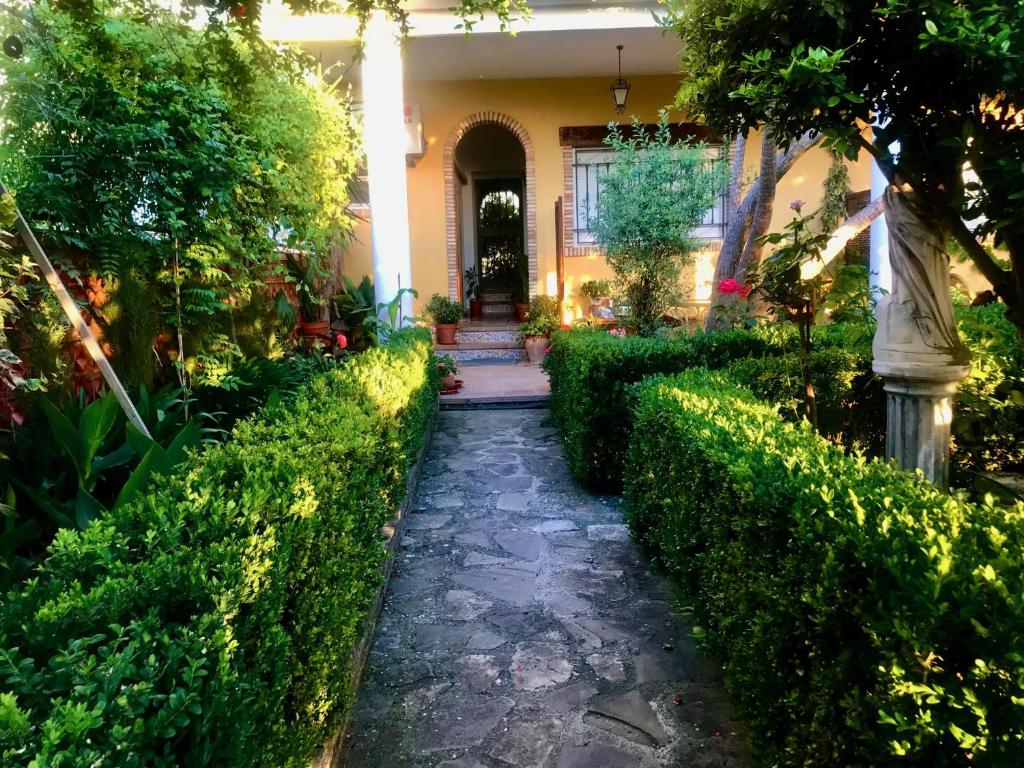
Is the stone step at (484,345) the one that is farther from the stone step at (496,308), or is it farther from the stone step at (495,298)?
the stone step at (495,298)

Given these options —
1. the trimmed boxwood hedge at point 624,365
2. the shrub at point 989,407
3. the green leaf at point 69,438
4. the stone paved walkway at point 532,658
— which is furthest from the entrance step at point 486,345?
the green leaf at point 69,438

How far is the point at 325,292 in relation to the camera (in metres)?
8.74

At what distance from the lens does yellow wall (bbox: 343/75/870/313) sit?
462 inches

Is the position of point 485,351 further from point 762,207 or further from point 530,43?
point 762,207

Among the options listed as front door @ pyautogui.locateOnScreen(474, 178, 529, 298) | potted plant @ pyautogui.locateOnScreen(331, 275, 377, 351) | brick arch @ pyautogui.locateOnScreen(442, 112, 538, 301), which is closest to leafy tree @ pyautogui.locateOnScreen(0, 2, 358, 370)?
potted plant @ pyautogui.locateOnScreen(331, 275, 377, 351)

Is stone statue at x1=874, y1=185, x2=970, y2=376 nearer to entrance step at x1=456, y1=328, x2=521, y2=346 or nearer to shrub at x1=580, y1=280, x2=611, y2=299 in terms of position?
shrub at x1=580, y1=280, x2=611, y2=299

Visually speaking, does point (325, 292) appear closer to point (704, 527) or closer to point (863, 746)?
point (704, 527)

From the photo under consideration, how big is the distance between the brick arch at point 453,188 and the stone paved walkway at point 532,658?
25.6 feet

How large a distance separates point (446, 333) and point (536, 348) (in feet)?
5.44

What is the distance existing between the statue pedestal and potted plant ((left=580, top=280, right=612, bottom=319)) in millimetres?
7716

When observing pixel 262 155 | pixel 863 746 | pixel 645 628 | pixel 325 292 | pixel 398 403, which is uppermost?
pixel 262 155

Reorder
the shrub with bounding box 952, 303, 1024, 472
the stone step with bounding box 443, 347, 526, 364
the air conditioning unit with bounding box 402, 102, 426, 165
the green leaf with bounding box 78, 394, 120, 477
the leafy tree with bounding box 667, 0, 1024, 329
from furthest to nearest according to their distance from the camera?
the stone step with bounding box 443, 347, 526, 364, the air conditioning unit with bounding box 402, 102, 426, 165, the shrub with bounding box 952, 303, 1024, 472, the green leaf with bounding box 78, 394, 120, 477, the leafy tree with bounding box 667, 0, 1024, 329

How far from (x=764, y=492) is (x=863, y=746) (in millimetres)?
713

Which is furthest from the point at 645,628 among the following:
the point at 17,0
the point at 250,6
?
the point at 17,0
